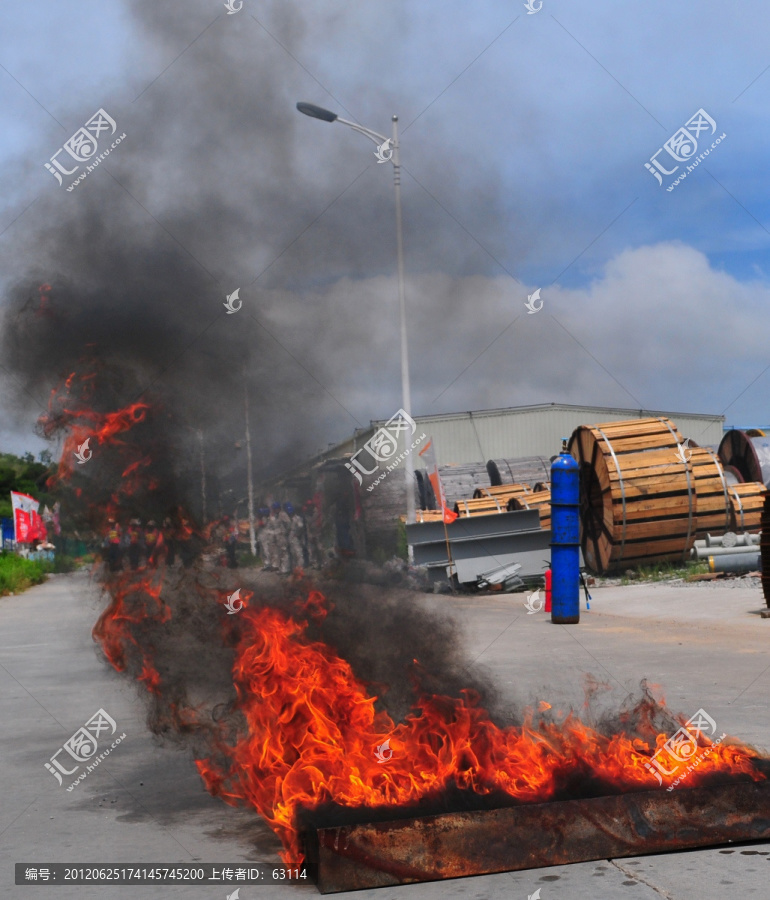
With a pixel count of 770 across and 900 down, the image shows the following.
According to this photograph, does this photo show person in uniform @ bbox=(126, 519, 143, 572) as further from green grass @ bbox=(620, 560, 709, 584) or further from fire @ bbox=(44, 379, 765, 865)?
green grass @ bbox=(620, 560, 709, 584)

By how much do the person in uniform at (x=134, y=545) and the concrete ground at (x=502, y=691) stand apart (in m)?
0.57

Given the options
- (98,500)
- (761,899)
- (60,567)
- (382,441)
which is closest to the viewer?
(761,899)

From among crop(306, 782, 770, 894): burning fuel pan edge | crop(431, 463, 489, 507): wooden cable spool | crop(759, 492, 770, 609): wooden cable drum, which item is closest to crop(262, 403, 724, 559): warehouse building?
crop(431, 463, 489, 507): wooden cable spool

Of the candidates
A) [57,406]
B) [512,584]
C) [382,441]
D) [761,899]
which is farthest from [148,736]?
[512,584]

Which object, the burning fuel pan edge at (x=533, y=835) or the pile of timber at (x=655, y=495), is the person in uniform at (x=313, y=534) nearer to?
the burning fuel pan edge at (x=533, y=835)

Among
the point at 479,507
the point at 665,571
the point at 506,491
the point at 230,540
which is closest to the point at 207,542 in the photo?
the point at 230,540

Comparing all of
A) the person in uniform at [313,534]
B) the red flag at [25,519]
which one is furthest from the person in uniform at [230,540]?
the red flag at [25,519]

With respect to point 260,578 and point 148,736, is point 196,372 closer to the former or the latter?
point 260,578

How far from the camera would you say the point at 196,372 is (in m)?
5.37

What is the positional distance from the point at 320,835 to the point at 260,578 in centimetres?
195

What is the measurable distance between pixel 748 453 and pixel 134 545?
1932cm

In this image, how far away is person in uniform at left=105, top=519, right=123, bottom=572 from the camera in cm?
532

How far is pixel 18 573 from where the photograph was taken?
83.4 ft

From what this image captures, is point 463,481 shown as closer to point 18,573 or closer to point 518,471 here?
point 518,471
